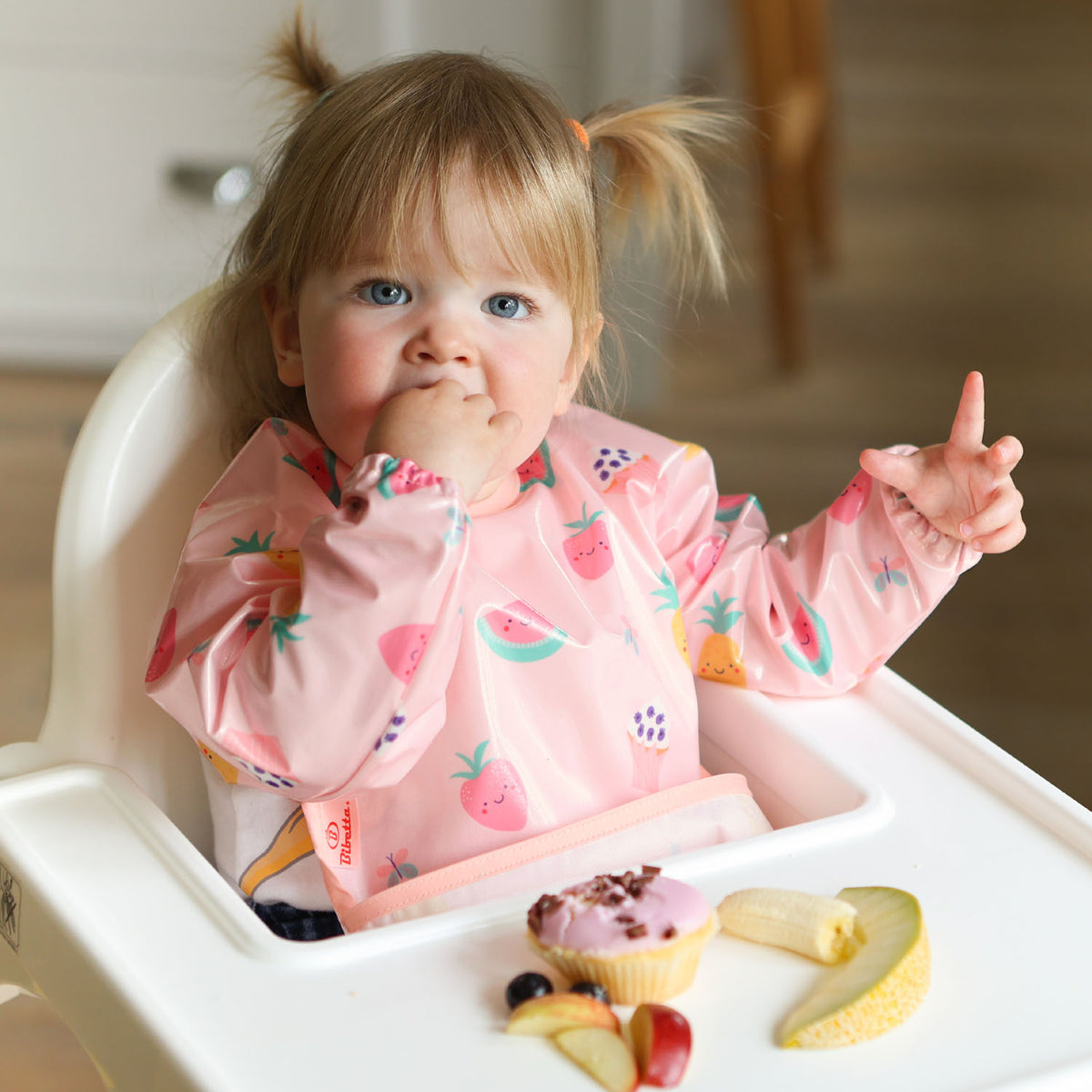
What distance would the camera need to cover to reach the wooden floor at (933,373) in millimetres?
1813

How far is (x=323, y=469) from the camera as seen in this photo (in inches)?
34.1

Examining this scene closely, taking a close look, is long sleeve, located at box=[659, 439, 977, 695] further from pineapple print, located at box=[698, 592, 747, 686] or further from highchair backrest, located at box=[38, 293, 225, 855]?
highchair backrest, located at box=[38, 293, 225, 855]

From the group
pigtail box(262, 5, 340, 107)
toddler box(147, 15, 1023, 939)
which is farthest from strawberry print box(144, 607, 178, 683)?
pigtail box(262, 5, 340, 107)

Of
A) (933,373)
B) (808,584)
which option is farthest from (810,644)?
(933,373)

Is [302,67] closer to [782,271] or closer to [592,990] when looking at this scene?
[592,990]

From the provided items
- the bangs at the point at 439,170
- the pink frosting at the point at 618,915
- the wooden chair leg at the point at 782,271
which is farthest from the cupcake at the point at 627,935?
the wooden chair leg at the point at 782,271

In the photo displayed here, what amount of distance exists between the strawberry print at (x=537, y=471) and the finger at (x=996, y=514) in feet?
0.84

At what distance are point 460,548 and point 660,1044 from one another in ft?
0.79

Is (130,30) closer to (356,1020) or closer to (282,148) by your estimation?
(282,148)

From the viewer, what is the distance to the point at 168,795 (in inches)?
35.1

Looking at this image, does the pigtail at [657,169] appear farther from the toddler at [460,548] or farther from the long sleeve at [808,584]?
the long sleeve at [808,584]

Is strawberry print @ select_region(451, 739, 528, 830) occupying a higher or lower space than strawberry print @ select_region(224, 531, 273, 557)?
lower

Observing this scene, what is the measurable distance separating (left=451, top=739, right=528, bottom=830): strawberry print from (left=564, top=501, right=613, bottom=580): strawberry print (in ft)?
0.44

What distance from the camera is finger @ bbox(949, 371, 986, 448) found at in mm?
→ 853
